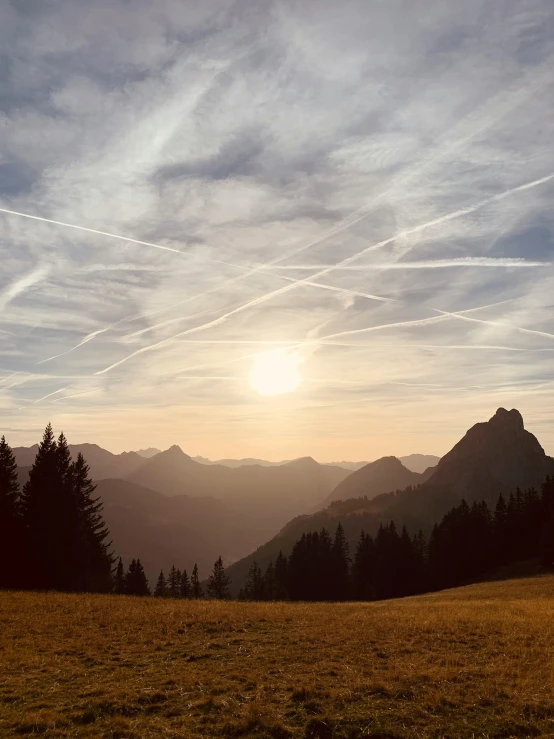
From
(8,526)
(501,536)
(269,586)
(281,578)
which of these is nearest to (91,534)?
(8,526)

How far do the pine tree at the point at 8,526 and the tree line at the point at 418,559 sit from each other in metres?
50.8

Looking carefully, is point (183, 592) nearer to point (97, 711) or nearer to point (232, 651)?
point (232, 651)

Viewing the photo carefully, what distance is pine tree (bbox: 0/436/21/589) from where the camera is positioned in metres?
42.4

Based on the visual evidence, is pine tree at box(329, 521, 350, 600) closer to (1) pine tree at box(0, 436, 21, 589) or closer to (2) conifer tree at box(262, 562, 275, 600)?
(2) conifer tree at box(262, 562, 275, 600)

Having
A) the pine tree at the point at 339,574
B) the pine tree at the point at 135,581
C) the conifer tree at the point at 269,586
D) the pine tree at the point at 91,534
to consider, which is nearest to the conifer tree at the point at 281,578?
the conifer tree at the point at 269,586

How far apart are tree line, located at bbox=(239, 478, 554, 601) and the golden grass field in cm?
6723

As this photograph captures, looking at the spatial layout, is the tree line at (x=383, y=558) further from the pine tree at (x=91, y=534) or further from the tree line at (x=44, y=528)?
the tree line at (x=44, y=528)

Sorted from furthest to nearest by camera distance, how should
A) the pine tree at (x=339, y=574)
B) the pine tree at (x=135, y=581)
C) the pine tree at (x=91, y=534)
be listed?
the pine tree at (x=339, y=574) → the pine tree at (x=135, y=581) → the pine tree at (x=91, y=534)

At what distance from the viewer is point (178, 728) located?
34.3ft

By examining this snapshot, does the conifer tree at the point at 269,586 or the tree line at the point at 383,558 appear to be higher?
the tree line at the point at 383,558

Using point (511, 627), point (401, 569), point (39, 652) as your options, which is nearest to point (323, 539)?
point (401, 569)

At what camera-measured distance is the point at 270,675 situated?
14.5m

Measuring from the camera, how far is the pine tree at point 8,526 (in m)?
42.4

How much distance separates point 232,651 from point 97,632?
6.73 m
